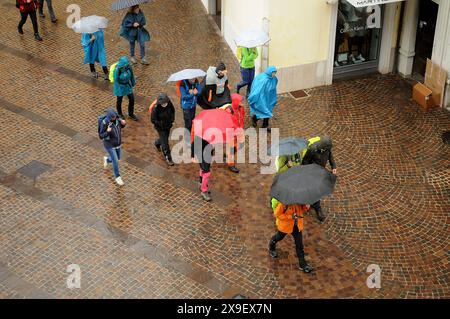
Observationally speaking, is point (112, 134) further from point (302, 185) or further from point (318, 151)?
point (302, 185)

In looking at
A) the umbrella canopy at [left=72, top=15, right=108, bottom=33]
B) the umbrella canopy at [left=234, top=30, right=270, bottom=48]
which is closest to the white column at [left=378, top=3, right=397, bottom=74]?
the umbrella canopy at [left=234, top=30, right=270, bottom=48]

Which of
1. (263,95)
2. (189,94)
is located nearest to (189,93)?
(189,94)

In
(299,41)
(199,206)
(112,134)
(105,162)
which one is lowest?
(199,206)

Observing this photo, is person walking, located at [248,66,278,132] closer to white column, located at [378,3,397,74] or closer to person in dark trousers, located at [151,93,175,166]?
person in dark trousers, located at [151,93,175,166]

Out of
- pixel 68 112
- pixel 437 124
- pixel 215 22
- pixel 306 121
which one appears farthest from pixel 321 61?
pixel 68 112

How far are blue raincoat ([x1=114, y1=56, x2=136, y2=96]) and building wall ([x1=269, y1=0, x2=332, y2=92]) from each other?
337cm

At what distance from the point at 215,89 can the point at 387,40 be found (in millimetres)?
5657

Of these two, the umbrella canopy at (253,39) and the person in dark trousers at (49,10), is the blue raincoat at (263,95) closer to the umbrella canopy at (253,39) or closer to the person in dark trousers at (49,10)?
the umbrella canopy at (253,39)

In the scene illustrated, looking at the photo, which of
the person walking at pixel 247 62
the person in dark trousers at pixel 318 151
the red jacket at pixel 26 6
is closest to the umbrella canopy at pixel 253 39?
the person walking at pixel 247 62

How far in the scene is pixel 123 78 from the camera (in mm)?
14289

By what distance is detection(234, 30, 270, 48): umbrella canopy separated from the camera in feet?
47.7

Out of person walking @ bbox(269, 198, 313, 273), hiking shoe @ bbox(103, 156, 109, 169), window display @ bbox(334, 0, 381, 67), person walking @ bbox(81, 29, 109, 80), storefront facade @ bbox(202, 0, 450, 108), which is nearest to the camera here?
person walking @ bbox(269, 198, 313, 273)

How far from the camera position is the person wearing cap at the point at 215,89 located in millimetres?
13195

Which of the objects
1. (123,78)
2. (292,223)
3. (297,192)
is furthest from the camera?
(123,78)
